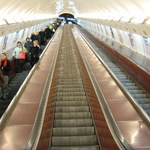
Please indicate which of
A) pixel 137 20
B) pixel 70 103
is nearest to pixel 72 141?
pixel 70 103

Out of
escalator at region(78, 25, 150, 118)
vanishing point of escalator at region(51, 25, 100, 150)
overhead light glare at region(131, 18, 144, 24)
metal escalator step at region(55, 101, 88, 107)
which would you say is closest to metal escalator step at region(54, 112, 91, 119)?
vanishing point of escalator at region(51, 25, 100, 150)

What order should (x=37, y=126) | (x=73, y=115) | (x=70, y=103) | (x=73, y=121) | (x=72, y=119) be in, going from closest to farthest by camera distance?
(x=37, y=126) < (x=73, y=121) < (x=72, y=119) < (x=73, y=115) < (x=70, y=103)

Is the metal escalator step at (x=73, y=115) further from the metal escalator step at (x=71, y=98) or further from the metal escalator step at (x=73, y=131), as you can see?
the metal escalator step at (x=71, y=98)

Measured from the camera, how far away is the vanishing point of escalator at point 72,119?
545cm

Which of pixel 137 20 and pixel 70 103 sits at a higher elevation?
pixel 137 20

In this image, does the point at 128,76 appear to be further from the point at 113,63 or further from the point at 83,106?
the point at 83,106

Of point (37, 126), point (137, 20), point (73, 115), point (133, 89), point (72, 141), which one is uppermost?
point (137, 20)

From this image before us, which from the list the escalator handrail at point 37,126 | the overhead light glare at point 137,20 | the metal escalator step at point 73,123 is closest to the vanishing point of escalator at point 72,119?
the metal escalator step at point 73,123

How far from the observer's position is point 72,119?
6402 millimetres

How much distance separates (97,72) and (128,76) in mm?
1687

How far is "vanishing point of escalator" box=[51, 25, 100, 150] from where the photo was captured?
545 cm

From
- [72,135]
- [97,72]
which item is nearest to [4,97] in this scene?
[72,135]

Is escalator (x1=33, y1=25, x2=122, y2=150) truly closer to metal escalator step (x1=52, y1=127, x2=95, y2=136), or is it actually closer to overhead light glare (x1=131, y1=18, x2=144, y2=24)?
metal escalator step (x1=52, y1=127, x2=95, y2=136)

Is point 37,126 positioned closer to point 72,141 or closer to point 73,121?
point 72,141
